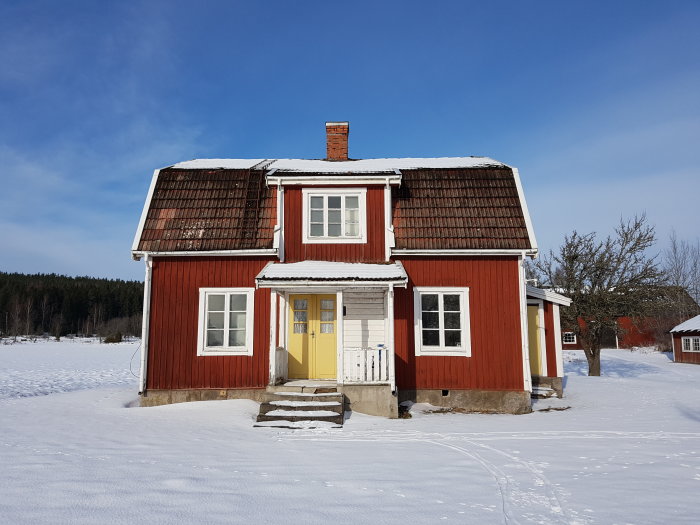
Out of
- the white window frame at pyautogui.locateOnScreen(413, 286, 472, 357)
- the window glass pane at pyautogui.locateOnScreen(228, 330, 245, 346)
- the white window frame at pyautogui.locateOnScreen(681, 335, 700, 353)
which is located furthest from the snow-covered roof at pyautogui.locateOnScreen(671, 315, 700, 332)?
the window glass pane at pyautogui.locateOnScreen(228, 330, 245, 346)

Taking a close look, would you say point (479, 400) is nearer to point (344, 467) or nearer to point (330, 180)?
point (344, 467)

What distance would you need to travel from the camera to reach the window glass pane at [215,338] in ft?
37.6

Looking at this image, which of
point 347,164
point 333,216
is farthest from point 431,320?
point 347,164

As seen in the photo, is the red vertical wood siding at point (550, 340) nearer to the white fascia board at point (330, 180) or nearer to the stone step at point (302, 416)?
the white fascia board at point (330, 180)

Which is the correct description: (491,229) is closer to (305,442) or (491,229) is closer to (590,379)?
(305,442)

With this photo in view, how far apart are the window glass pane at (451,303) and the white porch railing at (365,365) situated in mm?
2171

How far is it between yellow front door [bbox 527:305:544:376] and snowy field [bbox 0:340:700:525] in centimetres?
226

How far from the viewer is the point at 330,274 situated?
10.7 meters

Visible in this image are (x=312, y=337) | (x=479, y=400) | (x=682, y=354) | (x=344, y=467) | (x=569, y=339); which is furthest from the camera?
(x=569, y=339)

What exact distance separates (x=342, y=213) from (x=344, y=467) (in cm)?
756

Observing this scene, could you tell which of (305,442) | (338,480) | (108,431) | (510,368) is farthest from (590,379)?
(108,431)

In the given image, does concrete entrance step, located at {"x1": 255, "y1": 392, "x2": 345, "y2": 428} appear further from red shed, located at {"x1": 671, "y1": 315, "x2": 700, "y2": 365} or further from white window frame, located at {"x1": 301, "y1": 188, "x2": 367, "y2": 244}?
red shed, located at {"x1": 671, "y1": 315, "x2": 700, "y2": 365}

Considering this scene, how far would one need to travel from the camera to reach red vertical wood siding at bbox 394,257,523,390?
11.3 metres

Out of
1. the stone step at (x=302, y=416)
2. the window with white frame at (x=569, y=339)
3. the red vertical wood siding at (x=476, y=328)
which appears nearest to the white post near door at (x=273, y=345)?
the stone step at (x=302, y=416)
